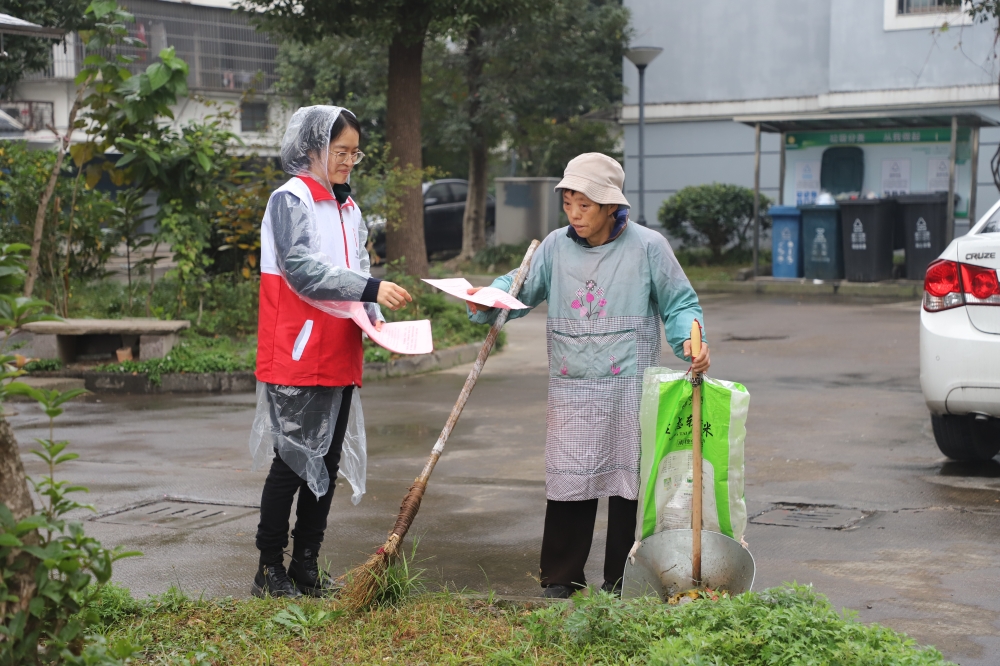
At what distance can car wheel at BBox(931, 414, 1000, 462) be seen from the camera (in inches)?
246

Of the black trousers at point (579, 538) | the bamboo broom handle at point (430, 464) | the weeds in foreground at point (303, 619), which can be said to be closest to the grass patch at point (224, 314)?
the black trousers at point (579, 538)

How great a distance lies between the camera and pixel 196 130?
10828mm

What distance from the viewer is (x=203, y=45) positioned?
35469mm

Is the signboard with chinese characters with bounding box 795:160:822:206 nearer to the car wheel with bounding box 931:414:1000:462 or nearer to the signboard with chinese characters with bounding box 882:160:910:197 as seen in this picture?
the signboard with chinese characters with bounding box 882:160:910:197

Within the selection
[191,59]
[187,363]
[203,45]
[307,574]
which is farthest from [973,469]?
[203,45]

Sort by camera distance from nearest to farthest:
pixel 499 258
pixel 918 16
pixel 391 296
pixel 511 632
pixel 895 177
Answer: pixel 511 632 → pixel 391 296 → pixel 895 177 → pixel 918 16 → pixel 499 258

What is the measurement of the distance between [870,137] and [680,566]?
16186 millimetres

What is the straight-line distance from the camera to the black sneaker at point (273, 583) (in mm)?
4125

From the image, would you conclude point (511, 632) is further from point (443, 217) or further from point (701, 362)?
point (443, 217)

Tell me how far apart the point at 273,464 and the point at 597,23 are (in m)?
19.2

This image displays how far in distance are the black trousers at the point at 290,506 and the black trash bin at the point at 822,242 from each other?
1458 cm

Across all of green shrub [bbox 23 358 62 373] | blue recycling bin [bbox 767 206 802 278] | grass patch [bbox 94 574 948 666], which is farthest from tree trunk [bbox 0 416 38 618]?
blue recycling bin [bbox 767 206 802 278]

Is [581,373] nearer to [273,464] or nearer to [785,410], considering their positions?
[273,464]

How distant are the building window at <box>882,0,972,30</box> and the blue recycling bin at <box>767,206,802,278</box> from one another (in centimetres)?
481
